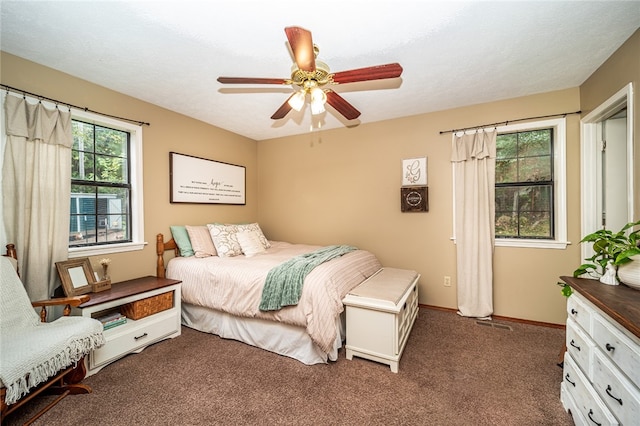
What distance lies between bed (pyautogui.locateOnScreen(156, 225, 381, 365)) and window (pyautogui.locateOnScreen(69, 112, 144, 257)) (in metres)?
0.42

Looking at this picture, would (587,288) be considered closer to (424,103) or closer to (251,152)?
(424,103)

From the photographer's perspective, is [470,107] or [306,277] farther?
[470,107]

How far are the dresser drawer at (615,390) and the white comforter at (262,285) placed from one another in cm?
149

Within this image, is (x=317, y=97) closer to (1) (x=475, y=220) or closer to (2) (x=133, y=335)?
(1) (x=475, y=220)

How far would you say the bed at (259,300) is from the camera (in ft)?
7.00

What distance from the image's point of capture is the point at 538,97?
2.84 m

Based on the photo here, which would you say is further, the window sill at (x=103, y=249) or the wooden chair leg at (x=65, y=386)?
the window sill at (x=103, y=249)

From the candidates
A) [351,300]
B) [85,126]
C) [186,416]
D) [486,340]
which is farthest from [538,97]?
[85,126]

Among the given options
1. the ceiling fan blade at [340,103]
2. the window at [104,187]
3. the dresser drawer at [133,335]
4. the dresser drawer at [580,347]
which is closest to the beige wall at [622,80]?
the dresser drawer at [580,347]

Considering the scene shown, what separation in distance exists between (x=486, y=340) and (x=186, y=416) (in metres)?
2.60

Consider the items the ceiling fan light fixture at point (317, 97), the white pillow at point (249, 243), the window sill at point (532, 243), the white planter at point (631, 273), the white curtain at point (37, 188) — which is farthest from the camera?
the white pillow at point (249, 243)

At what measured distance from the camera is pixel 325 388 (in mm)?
1871

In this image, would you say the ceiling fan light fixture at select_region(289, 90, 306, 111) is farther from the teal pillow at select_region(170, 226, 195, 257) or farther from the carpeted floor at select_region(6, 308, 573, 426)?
the teal pillow at select_region(170, 226, 195, 257)

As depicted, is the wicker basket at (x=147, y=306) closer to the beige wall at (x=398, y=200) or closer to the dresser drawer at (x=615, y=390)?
the beige wall at (x=398, y=200)
